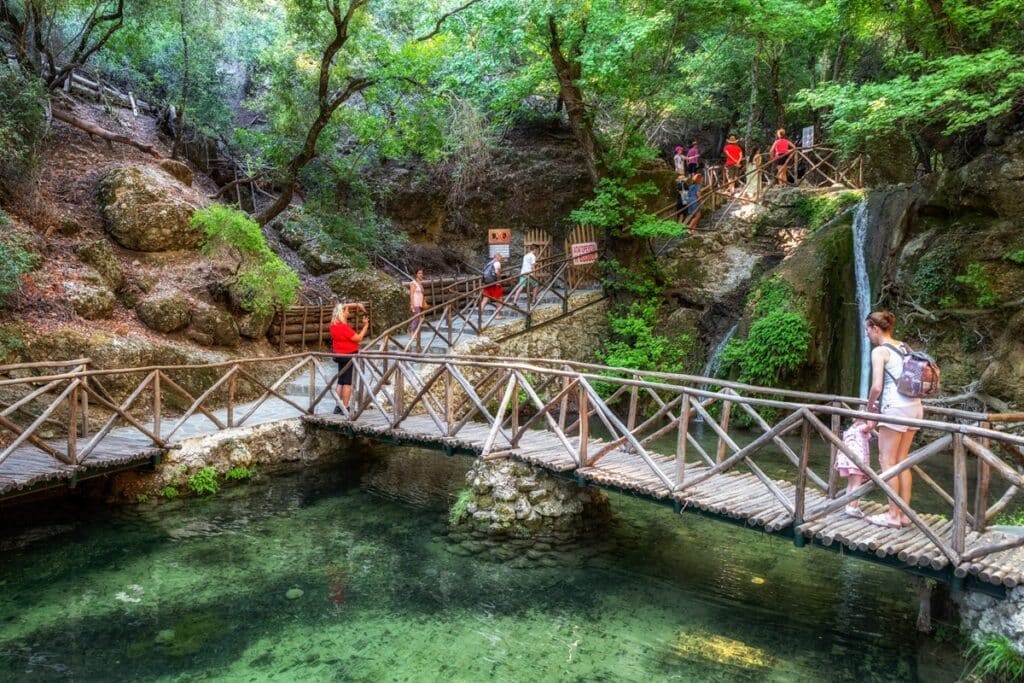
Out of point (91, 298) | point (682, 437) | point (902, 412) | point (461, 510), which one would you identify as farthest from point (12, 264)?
point (902, 412)

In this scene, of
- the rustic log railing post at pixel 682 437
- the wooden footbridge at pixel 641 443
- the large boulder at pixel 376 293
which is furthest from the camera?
the large boulder at pixel 376 293

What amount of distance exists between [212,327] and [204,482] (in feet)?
12.4

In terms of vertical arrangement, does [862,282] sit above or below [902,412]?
above

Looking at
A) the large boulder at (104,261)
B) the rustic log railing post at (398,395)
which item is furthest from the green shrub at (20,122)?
the rustic log railing post at (398,395)

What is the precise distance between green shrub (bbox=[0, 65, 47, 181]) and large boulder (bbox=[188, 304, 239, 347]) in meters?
3.72

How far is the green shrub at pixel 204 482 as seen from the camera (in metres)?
8.39

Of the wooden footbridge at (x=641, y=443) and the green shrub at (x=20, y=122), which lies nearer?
the wooden footbridge at (x=641, y=443)

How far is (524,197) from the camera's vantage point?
20031 mm

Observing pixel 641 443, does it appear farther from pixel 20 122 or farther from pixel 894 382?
pixel 20 122

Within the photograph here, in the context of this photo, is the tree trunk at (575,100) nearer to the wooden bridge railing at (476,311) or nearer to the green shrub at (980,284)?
the wooden bridge railing at (476,311)

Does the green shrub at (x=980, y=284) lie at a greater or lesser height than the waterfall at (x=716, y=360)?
greater

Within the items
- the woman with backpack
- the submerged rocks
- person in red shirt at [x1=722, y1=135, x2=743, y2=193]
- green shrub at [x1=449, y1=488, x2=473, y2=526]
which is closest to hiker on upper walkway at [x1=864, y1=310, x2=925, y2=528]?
the woman with backpack

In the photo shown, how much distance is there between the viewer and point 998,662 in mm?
4191

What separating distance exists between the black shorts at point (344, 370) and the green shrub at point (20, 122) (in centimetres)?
652
